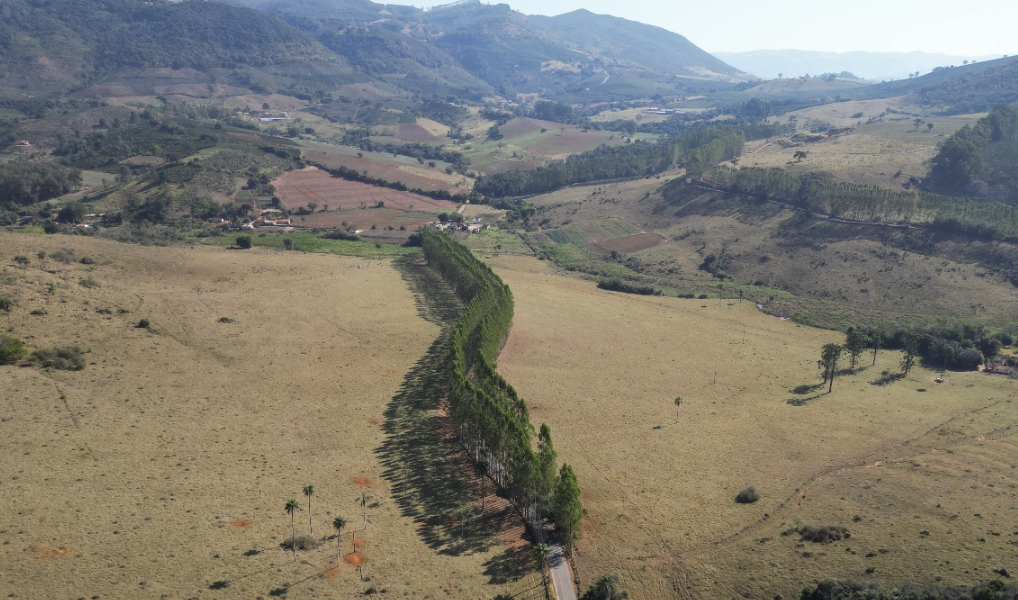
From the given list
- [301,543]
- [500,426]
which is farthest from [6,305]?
[500,426]

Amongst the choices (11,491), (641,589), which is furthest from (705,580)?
(11,491)

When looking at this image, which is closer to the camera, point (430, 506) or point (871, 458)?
point (430, 506)

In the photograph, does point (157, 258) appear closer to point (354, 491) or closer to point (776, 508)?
point (354, 491)

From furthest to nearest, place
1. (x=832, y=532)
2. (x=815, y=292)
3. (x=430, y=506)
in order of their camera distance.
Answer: (x=815, y=292)
(x=430, y=506)
(x=832, y=532)

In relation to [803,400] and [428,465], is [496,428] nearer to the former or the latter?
[428,465]

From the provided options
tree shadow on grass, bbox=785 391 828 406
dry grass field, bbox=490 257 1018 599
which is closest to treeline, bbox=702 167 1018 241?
dry grass field, bbox=490 257 1018 599

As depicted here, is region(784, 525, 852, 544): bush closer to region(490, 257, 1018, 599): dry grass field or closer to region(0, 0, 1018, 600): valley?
region(0, 0, 1018, 600): valley
